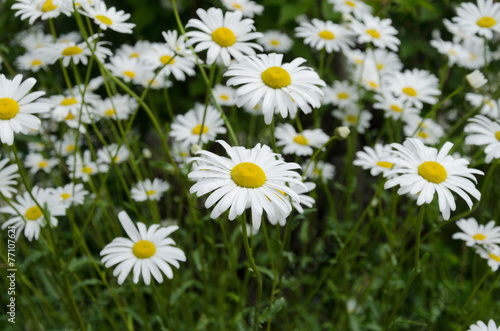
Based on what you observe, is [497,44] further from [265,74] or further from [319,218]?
[265,74]

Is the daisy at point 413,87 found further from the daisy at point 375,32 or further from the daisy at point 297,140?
the daisy at point 297,140

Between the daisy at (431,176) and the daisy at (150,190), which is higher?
the daisy at (150,190)

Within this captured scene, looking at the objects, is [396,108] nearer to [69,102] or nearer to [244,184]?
[244,184]

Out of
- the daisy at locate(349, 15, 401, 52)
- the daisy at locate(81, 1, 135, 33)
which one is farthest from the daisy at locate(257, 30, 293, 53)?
the daisy at locate(81, 1, 135, 33)

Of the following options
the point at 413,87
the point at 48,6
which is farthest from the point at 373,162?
the point at 48,6

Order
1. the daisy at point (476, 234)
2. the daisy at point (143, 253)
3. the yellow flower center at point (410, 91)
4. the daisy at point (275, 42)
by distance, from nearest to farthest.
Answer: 1. the daisy at point (143, 253)
2. the daisy at point (476, 234)
3. the yellow flower center at point (410, 91)
4. the daisy at point (275, 42)

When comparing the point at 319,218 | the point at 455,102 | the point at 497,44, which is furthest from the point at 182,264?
the point at 497,44

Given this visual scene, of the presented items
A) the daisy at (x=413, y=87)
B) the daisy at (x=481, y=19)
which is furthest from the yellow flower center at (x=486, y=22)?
the daisy at (x=413, y=87)
